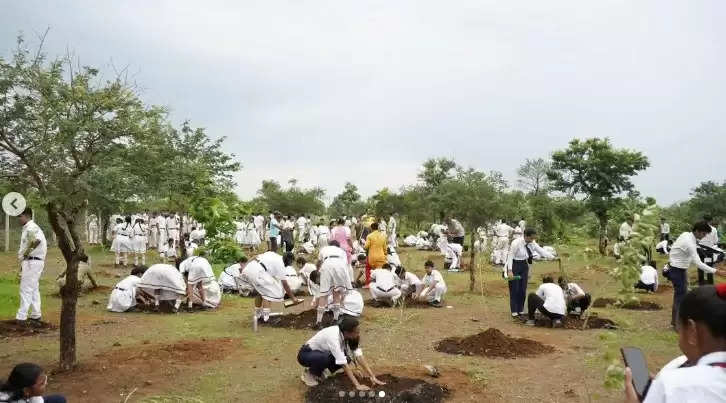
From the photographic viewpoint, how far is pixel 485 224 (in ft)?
55.4

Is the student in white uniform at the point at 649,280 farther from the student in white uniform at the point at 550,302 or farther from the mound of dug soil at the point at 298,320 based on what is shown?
the mound of dug soil at the point at 298,320

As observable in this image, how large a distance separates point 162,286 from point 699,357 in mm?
12432

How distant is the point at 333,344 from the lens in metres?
7.03

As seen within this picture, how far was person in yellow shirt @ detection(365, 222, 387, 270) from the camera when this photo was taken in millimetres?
15141

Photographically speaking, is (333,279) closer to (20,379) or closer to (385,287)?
(385,287)

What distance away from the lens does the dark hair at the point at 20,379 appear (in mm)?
4793

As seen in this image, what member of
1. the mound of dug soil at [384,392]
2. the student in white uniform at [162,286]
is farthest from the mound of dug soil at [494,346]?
the student in white uniform at [162,286]

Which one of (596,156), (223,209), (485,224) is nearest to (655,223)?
(223,209)

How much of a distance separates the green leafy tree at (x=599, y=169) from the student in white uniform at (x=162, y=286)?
24.2 m

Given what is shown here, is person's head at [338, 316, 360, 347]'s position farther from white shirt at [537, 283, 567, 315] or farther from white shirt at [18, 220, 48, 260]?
white shirt at [18, 220, 48, 260]

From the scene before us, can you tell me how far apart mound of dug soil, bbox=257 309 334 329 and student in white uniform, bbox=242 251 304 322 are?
0.18 metres

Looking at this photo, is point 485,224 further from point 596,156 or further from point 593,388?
point 596,156

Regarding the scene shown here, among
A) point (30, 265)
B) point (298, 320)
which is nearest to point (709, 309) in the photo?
point (298, 320)

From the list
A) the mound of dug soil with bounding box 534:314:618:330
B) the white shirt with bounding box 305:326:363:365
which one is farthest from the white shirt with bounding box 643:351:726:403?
the mound of dug soil with bounding box 534:314:618:330
